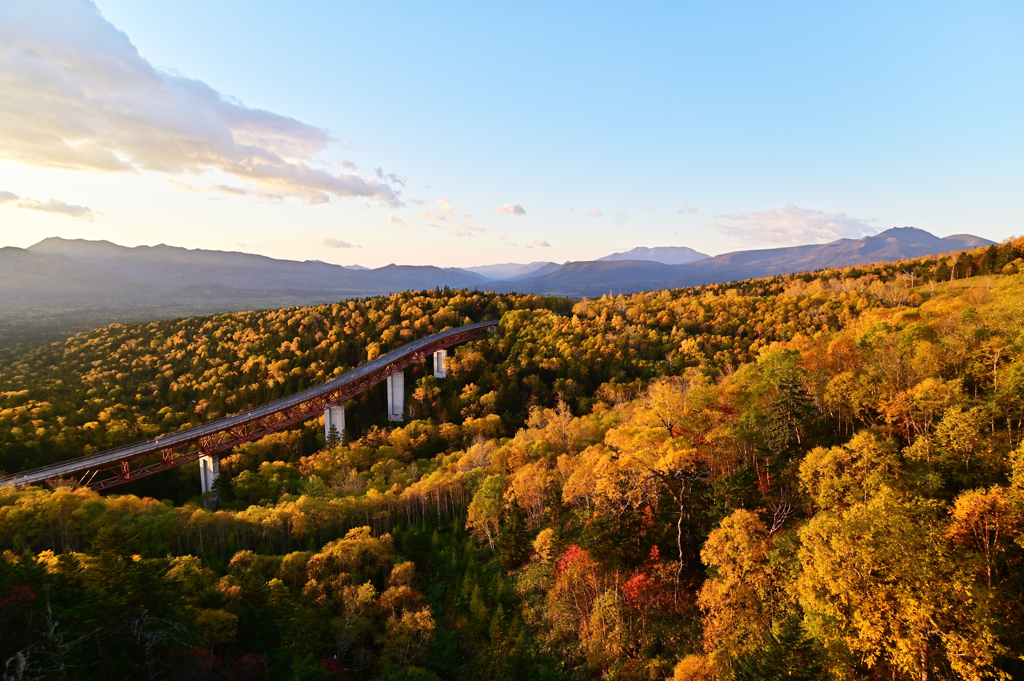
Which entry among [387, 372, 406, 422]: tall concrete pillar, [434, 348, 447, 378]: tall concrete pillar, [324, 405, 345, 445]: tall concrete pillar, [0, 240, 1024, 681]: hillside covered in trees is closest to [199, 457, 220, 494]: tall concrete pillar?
[0, 240, 1024, 681]: hillside covered in trees

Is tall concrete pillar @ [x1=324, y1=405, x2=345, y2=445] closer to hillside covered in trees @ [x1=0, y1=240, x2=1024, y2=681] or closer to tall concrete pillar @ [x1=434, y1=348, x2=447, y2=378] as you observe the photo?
hillside covered in trees @ [x1=0, y1=240, x2=1024, y2=681]

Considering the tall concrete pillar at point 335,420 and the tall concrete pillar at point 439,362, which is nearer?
the tall concrete pillar at point 335,420

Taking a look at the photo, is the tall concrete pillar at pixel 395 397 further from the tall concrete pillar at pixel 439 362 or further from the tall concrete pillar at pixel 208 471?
the tall concrete pillar at pixel 208 471

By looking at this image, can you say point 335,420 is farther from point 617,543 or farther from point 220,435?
point 617,543

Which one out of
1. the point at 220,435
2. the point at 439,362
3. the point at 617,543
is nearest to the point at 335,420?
the point at 220,435

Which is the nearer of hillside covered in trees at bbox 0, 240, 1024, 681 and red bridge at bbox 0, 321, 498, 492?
hillside covered in trees at bbox 0, 240, 1024, 681

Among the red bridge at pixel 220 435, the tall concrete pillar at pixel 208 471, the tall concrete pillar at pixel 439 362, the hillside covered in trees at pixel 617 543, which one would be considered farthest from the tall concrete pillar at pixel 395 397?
the tall concrete pillar at pixel 208 471

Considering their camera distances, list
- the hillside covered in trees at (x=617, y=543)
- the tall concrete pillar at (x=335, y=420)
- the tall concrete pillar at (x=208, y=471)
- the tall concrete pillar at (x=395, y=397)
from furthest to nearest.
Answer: the tall concrete pillar at (x=395, y=397), the tall concrete pillar at (x=335, y=420), the tall concrete pillar at (x=208, y=471), the hillside covered in trees at (x=617, y=543)
